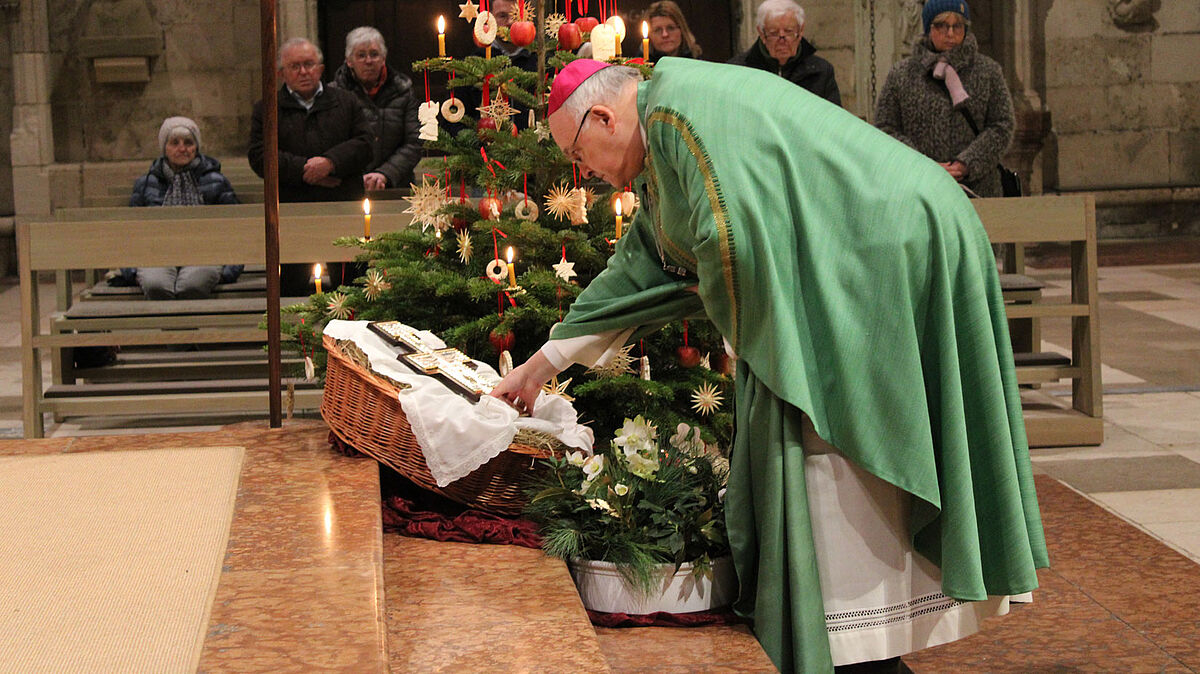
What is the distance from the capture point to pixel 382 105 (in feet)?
23.9

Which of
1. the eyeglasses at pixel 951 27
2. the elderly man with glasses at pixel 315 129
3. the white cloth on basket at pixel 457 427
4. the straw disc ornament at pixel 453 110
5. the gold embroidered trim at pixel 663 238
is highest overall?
the eyeglasses at pixel 951 27

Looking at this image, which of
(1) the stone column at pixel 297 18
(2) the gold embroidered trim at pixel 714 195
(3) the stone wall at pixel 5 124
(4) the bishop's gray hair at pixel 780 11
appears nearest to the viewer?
(2) the gold embroidered trim at pixel 714 195

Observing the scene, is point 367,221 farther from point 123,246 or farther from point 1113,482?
point 1113,482

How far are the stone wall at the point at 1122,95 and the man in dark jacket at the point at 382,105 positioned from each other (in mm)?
8138

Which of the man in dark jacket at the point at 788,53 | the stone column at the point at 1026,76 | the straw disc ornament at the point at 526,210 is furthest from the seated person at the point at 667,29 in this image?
the stone column at the point at 1026,76

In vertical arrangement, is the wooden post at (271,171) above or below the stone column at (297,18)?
below

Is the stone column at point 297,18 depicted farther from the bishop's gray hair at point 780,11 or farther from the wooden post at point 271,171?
the wooden post at point 271,171

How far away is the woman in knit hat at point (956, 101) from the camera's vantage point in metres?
6.38

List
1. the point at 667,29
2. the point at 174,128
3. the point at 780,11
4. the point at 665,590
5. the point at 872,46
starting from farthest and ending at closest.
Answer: the point at 872,46 → the point at 174,128 → the point at 667,29 → the point at 780,11 → the point at 665,590

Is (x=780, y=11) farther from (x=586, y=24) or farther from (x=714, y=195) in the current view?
(x=714, y=195)

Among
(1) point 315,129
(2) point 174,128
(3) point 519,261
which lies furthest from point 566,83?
(2) point 174,128

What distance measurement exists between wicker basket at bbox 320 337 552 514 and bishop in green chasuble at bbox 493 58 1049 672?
693mm

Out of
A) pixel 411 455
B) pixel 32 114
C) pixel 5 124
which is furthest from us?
→ pixel 5 124

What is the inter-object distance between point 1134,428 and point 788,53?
7.55 feet
